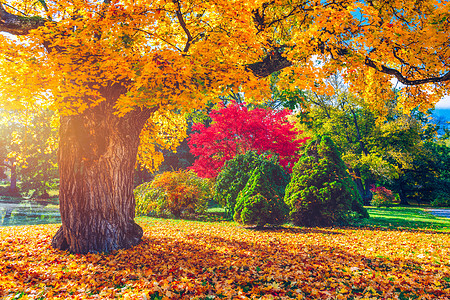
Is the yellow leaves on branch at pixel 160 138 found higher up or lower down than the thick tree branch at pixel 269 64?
lower down

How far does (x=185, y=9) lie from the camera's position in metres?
5.63

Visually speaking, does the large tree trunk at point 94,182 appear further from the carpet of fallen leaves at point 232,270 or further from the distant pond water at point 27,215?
the distant pond water at point 27,215

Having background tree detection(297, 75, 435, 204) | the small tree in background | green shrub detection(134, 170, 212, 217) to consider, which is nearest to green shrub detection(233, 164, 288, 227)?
the small tree in background

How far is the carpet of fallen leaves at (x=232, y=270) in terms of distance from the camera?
3279 mm

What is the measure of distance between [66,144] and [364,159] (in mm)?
18340

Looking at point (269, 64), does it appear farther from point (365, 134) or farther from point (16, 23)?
point (365, 134)

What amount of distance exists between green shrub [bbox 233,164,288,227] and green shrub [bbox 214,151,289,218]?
1243 mm

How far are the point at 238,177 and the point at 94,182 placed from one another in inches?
234

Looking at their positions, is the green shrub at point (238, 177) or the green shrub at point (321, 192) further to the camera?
the green shrub at point (238, 177)

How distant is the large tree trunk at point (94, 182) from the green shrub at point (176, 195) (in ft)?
21.5

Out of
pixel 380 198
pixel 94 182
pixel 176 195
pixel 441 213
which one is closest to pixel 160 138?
pixel 176 195

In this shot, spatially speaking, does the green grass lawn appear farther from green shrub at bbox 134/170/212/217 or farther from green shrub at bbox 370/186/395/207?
green shrub at bbox 370/186/395/207

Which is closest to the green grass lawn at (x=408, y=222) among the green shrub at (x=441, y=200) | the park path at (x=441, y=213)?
the park path at (x=441, y=213)

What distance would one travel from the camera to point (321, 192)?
26.7 ft
